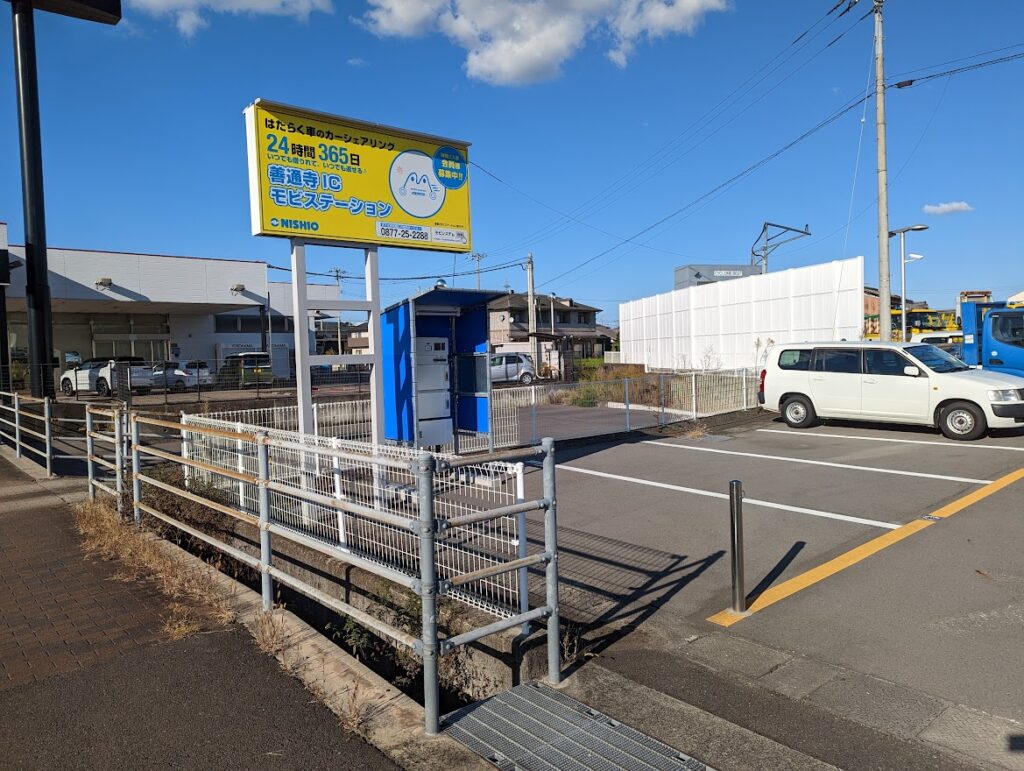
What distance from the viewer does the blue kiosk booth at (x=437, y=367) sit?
31.7 ft

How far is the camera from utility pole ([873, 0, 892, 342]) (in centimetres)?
1747

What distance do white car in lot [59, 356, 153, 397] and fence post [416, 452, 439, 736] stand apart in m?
24.3

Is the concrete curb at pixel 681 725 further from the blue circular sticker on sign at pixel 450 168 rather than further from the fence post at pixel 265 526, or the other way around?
the blue circular sticker on sign at pixel 450 168

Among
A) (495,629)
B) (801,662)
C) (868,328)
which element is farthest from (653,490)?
(868,328)

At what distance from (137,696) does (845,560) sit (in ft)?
17.2

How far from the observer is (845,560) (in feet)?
19.6

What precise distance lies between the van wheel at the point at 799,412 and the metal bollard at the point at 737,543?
1039cm

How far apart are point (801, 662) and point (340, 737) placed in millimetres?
2593

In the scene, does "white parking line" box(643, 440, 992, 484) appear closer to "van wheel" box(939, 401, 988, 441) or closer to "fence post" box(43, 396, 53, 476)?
"van wheel" box(939, 401, 988, 441)

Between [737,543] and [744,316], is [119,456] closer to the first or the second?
[737,543]

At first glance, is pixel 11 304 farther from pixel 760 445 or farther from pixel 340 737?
pixel 340 737

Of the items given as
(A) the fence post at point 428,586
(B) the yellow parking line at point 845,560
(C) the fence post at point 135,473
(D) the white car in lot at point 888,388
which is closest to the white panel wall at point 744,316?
(D) the white car in lot at point 888,388

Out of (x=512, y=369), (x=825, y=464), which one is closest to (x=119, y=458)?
(x=825, y=464)

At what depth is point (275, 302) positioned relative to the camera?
4334 centimetres
